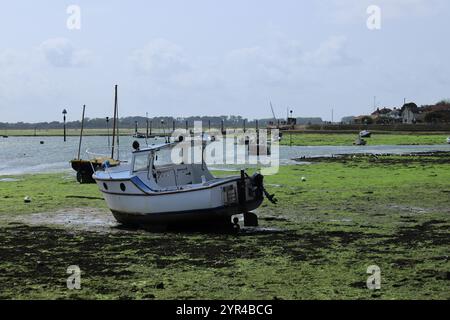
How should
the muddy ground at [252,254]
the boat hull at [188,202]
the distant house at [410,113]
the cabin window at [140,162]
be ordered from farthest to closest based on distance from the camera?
the distant house at [410,113] → the cabin window at [140,162] → the boat hull at [188,202] → the muddy ground at [252,254]

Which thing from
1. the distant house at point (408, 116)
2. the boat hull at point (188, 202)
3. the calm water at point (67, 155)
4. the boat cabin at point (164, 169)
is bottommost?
the calm water at point (67, 155)

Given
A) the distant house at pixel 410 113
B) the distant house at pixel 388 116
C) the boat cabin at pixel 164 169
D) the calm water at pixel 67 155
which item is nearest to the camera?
the boat cabin at pixel 164 169

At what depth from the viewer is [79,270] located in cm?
1436

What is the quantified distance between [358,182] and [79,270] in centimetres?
2340

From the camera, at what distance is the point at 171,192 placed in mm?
19469

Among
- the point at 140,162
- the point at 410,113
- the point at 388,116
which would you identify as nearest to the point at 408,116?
the point at 410,113

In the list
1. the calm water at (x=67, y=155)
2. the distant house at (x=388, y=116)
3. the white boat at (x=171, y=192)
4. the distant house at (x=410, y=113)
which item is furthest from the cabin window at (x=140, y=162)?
the distant house at (x=388, y=116)

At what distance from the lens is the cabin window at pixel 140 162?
2075 centimetres

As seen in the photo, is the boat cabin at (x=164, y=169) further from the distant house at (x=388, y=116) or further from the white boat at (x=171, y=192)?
the distant house at (x=388, y=116)

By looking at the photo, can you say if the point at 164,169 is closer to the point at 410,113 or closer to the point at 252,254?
the point at 252,254

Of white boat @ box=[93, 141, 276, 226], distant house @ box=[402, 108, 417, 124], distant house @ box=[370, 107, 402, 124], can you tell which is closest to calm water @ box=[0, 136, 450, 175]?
white boat @ box=[93, 141, 276, 226]

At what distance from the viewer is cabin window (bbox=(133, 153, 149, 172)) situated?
817 inches
